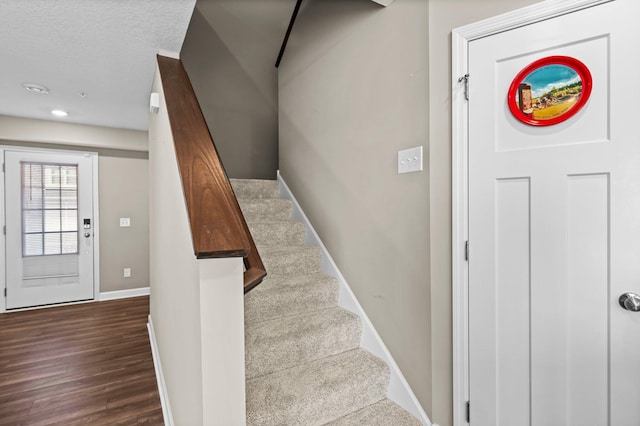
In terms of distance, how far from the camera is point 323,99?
230cm

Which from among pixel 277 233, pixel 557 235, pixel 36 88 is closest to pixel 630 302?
pixel 557 235

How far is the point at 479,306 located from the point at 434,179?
0.62m

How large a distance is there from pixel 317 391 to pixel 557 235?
1257mm

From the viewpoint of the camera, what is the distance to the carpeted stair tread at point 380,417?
1.52m

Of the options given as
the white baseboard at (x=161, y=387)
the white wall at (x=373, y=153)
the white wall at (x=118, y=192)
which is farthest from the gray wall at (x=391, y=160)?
the white wall at (x=118, y=192)

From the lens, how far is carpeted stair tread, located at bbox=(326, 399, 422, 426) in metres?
1.52

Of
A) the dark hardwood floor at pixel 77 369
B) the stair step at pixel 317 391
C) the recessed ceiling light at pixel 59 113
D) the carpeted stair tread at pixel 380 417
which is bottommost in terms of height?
the dark hardwood floor at pixel 77 369

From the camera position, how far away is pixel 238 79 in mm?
3320

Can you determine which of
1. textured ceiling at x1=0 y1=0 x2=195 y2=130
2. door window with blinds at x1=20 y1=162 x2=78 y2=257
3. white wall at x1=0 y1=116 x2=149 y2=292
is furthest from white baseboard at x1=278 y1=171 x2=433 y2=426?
door window with blinds at x1=20 y1=162 x2=78 y2=257

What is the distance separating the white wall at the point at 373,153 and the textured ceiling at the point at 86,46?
0.99 metres

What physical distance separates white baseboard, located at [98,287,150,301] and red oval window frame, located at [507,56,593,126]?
476 centimetres

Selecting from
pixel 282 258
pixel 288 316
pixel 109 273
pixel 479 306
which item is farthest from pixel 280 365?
pixel 109 273

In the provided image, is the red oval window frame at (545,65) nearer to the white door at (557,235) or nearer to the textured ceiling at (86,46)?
the white door at (557,235)

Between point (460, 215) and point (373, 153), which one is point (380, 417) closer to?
point (460, 215)
